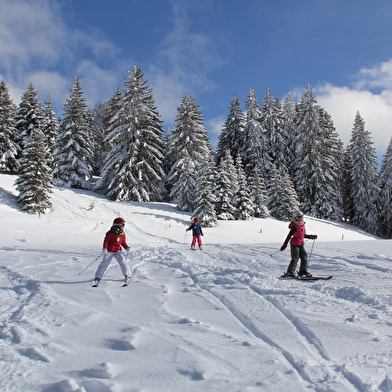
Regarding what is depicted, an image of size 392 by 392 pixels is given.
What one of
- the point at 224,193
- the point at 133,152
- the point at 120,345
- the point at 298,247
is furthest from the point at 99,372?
the point at 133,152

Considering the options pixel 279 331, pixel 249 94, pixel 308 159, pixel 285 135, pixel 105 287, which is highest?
pixel 249 94

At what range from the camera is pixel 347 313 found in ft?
13.2

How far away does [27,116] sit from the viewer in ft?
113

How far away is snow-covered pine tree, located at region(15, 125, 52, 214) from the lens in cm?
1814

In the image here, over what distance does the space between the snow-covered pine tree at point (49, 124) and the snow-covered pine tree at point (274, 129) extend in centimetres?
2950

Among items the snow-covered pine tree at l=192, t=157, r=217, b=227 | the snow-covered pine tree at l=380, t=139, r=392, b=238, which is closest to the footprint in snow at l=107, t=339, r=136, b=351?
the snow-covered pine tree at l=192, t=157, r=217, b=227

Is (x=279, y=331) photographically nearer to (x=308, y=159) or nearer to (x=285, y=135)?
(x=308, y=159)

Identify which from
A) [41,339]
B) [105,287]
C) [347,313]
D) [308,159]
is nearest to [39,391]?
[41,339]

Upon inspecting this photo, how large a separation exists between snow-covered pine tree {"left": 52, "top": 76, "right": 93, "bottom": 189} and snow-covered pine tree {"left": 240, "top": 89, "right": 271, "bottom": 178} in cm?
2088

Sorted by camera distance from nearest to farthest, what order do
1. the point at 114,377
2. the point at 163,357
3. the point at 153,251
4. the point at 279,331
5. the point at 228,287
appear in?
1. the point at 114,377
2. the point at 163,357
3. the point at 279,331
4. the point at 228,287
5. the point at 153,251

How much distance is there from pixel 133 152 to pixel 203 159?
711 cm

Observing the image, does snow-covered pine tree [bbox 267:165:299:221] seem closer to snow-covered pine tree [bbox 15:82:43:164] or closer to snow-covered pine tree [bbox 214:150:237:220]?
snow-covered pine tree [bbox 214:150:237:220]

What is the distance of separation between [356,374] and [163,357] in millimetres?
1887

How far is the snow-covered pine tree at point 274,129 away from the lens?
3853 cm
